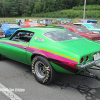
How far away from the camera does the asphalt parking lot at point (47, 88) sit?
264cm

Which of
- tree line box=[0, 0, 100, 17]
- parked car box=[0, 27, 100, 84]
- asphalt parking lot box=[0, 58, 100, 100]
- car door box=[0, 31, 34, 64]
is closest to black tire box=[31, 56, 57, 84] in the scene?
Answer: parked car box=[0, 27, 100, 84]

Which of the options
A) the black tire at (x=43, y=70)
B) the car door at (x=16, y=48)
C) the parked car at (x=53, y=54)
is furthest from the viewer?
the car door at (x=16, y=48)

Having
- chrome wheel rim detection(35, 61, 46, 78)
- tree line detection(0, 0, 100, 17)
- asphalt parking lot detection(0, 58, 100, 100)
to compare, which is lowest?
asphalt parking lot detection(0, 58, 100, 100)

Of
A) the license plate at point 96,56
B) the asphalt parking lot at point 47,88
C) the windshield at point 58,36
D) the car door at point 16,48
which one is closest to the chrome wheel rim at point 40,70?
the asphalt parking lot at point 47,88

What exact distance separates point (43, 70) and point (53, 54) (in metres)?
0.60

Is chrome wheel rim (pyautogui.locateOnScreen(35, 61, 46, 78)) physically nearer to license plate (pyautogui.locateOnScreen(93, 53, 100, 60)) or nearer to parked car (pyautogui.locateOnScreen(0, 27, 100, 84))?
parked car (pyautogui.locateOnScreen(0, 27, 100, 84))

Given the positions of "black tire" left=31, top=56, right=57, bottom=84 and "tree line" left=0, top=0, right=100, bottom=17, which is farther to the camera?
"tree line" left=0, top=0, right=100, bottom=17

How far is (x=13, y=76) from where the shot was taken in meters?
3.61

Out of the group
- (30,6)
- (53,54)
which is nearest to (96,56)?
(53,54)

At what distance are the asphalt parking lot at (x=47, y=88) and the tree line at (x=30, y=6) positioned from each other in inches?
3451

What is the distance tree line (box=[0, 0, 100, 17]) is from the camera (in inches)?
3334

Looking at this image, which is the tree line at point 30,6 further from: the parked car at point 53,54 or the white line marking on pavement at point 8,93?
the white line marking on pavement at point 8,93

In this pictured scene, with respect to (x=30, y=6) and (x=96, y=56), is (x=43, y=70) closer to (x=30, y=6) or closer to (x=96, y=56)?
(x=96, y=56)

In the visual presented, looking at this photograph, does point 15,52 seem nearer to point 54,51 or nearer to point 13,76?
point 13,76
